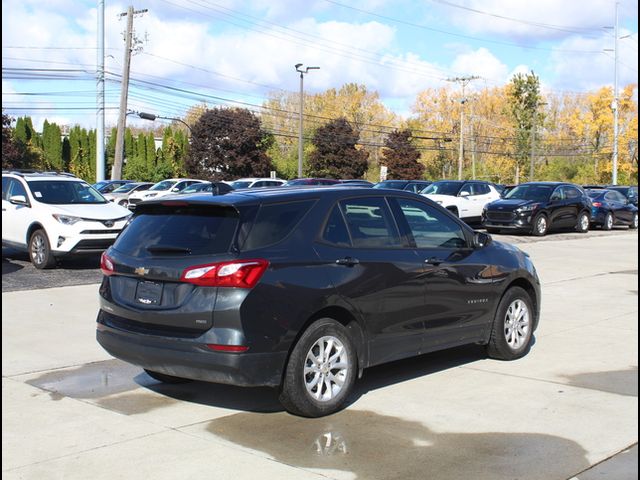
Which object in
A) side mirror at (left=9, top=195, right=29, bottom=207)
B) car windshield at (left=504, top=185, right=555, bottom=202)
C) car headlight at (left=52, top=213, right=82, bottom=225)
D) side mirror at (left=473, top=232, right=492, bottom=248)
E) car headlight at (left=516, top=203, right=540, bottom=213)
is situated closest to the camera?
side mirror at (left=473, top=232, right=492, bottom=248)

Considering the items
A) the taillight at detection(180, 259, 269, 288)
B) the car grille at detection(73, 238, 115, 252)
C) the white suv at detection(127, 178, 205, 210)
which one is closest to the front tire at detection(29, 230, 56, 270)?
the car grille at detection(73, 238, 115, 252)

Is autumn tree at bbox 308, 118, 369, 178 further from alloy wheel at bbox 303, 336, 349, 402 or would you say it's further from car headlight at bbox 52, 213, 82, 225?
alloy wheel at bbox 303, 336, 349, 402

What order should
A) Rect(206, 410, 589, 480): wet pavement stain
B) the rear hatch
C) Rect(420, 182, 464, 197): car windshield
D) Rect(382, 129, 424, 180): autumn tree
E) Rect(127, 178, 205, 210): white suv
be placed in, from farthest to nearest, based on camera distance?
Rect(382, 129, 424, 180): autumn tree → Rect(127, 178, 205, 210): white suv → Rect(420, 182, 464, 197): car windshield → the rear hatch → Rect(206, 410, 589, 480): wet pavement stain

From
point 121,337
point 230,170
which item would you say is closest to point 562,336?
point 121,337

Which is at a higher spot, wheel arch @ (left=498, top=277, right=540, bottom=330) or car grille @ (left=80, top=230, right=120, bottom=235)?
car grille @ (left=80, top=230, right=120, bottom=235)

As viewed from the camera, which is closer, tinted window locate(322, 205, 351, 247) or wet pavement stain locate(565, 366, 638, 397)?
tinted window locate(322, 205, 351, 247)

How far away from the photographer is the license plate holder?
18.8 feet

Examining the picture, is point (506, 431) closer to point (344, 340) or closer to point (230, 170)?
point (344, 340)

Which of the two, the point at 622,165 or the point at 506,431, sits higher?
the point at 622,165

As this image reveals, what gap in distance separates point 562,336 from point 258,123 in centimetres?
6197

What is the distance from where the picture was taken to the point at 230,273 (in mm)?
5422

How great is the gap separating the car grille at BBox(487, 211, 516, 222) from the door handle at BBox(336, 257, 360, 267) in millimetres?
20153

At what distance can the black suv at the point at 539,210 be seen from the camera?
2538 cm

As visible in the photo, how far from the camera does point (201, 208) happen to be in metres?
5.93
